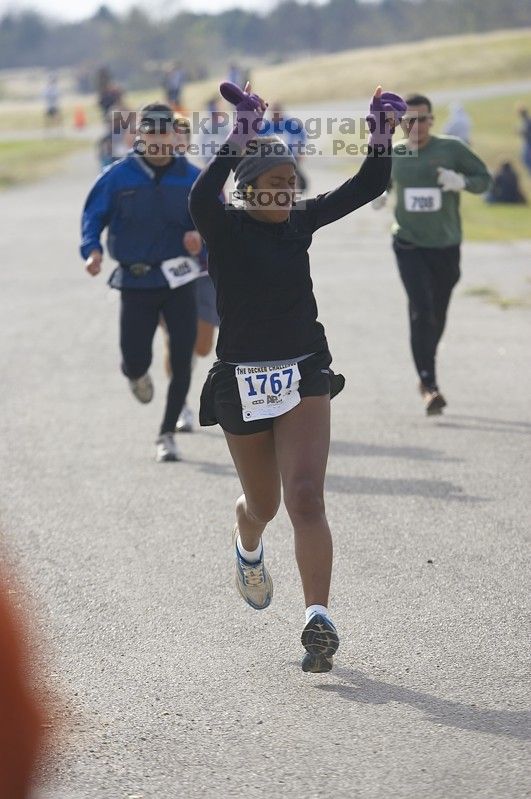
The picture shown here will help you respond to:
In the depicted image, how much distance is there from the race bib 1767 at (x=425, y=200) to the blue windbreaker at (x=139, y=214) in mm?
1793

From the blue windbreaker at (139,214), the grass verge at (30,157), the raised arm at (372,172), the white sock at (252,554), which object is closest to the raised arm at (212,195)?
the raised arm at (372,172)

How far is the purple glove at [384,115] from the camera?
5.65m

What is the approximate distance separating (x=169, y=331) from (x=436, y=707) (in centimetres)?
483

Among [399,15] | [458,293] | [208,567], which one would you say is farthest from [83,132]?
[399,15]

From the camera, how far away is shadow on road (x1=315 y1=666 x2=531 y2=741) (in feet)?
16.0

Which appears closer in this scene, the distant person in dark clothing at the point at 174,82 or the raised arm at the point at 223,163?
the raised arm at the point at 223,163

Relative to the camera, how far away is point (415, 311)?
10609mm

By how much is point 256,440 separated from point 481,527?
7.33 feet

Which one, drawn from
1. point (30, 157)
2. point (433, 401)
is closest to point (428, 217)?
point (433, 401)

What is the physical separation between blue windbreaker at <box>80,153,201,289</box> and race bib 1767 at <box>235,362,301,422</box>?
12.1ft

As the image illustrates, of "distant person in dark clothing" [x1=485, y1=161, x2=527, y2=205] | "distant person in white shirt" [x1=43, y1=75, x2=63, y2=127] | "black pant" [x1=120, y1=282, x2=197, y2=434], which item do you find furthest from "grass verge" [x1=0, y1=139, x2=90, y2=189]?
"black pant" [x1=120, y1=282, x2=197, y2=434]

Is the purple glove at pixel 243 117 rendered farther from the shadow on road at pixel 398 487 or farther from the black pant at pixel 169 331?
the black pant at pixel 169 331

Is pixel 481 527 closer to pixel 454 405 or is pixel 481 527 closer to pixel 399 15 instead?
pixel 454 405

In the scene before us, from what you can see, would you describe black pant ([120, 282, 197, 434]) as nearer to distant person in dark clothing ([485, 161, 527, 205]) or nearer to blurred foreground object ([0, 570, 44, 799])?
blurred foreground object ([0, 570, 44, 799])
